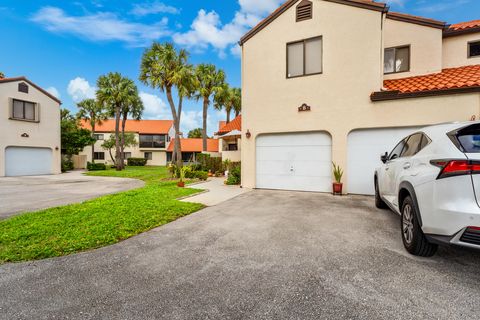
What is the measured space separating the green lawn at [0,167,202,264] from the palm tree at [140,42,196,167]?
1016 centimetres

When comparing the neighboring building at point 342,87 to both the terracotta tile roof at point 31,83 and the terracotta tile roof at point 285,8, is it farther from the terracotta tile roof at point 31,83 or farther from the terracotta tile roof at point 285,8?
the terracotta tile roof at point 31,83

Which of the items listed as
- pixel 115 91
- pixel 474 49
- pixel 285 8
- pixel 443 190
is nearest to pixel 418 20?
pixel 474 49

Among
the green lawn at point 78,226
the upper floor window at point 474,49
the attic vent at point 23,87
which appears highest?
the attic vent at point 23,87

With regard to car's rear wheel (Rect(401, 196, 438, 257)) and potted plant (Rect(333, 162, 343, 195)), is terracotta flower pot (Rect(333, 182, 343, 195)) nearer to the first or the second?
potted plant (Rect(333, 162, 343, 195))

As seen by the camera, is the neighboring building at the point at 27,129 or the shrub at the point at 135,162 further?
the shrub at the point at 135,162

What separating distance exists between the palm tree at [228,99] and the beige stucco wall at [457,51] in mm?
18429

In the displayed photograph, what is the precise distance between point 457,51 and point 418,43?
1.84 metres

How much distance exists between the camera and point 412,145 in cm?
382

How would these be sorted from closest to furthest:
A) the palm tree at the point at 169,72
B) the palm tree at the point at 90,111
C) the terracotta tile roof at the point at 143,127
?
1. the palm tree at the point at 169,72
2. the palm tree at the point at 90,111
3. the terracotta tile roof at the point at 143,127

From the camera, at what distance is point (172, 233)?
432cm

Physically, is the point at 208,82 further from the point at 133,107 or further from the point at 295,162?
the point at 295,162

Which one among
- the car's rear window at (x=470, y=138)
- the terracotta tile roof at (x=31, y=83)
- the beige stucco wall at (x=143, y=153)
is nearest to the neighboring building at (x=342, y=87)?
the car's rear window at (x=470, y=138)

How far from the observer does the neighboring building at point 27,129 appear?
17.4 m

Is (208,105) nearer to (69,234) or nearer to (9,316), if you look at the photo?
(69,234)
